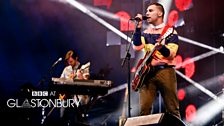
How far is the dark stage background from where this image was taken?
6.27 metres

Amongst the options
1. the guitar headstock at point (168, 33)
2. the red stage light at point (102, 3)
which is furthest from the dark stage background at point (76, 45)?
the guitar headstock at point (168, 33)

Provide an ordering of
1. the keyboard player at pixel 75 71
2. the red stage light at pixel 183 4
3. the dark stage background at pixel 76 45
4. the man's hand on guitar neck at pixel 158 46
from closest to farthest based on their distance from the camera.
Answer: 1. the man's hand on guitar neck at pixel 158 46
2. the dark stage background at pixel 76 45
3. the keyboard player at pixel 75 71
4. the red stage light at pixel 183 4

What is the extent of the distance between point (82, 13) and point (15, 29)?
3.98 ft

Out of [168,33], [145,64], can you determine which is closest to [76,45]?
[145,64]

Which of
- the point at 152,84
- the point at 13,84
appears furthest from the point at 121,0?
the point at 152,84

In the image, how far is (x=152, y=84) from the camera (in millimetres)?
4352

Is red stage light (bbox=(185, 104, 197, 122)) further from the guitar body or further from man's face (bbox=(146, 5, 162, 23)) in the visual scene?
man's face (bbox=(146, 5, 162, 23))

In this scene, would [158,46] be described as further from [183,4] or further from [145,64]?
[183,4]

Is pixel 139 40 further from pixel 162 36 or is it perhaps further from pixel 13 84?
pixel 13 84

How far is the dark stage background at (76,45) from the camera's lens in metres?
6.27

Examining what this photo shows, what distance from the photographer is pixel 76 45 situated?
6.59 meters

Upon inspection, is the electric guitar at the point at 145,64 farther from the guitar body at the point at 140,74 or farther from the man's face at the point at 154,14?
the man's face at the point at 154,14

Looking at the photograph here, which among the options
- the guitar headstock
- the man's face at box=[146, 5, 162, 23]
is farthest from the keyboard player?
the guitar headstock

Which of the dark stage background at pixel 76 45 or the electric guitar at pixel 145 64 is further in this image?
the dark stage background at pixel 76 45
